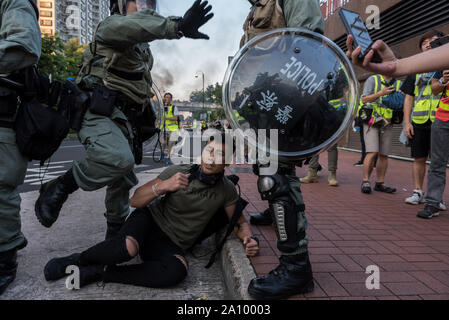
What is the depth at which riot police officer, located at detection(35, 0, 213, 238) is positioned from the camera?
1799 millimetres

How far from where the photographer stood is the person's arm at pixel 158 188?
221cm

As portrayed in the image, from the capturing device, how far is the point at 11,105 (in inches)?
74.6

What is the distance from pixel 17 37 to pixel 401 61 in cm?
198

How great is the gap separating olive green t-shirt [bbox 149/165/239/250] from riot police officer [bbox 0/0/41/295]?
0.90 metres

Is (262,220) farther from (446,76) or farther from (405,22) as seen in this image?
(405,22)

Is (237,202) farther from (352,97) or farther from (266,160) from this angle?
(352,97)

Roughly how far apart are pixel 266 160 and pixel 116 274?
1235 mm

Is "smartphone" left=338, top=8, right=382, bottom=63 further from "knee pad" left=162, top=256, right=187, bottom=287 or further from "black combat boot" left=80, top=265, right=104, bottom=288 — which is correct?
"black combat boot" left=80, top=265, right=104, bottom=288

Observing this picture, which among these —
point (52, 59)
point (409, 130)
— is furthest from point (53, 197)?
point (52, 59)

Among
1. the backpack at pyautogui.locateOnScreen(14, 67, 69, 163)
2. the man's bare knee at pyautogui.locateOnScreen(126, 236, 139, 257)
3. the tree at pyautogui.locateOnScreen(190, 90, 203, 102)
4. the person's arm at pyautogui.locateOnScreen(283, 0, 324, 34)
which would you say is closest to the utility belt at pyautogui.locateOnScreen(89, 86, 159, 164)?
the backpack at pyautogui.locateOnScreen(14, 67, 69, 163)

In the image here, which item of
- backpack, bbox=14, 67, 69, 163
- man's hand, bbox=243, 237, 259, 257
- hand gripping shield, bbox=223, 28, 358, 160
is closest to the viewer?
hand gripping shield, bbox=223, 28, 358, 160

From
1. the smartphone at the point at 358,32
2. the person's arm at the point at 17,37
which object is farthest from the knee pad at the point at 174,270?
the smartphone at the point at 358,32

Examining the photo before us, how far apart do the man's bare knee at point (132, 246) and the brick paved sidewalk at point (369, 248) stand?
77 cm
